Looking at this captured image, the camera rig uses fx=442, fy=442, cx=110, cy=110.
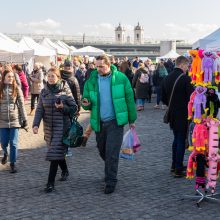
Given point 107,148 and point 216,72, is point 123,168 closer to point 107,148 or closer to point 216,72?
point 107,148

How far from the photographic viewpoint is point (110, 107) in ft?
18.5

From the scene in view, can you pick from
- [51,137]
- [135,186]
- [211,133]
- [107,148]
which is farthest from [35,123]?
[211,133]

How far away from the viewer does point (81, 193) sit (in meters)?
5.67

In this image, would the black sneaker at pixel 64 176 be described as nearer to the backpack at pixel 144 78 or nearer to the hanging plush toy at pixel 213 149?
the hanging plush toy at pixel 213 149

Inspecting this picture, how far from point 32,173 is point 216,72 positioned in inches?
126

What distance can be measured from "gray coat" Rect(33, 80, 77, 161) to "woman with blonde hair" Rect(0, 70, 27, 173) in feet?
3.70

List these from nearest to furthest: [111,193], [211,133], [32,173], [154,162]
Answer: [211,133] → [111,193] → [32,173] → [154,162]

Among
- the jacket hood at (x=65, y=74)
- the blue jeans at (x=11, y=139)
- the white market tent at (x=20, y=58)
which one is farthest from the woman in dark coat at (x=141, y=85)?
the blue jeans at (x=11, y=139)

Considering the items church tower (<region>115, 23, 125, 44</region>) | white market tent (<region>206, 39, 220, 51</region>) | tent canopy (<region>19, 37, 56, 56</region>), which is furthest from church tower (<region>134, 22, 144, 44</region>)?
white market tent (<region>206, 39, 220, 51</region>)

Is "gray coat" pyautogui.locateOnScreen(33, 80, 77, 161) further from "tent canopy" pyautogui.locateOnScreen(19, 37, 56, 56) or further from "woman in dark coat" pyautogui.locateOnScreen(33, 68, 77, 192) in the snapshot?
"tent canopy" pyautogui.locateOnScreen(19, 37, 56, 56)

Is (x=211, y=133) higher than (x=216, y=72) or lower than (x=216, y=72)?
lower

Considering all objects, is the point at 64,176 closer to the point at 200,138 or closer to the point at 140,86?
the point at 200,138

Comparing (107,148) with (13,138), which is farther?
(13,138)

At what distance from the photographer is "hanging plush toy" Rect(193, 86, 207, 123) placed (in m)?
5.12
